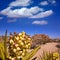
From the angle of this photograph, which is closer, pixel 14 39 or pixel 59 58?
pixel 14 39

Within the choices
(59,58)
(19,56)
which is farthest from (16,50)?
(59,58)

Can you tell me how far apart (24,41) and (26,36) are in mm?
82

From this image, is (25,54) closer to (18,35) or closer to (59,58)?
(18,35)

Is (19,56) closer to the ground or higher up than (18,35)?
closer to the ground

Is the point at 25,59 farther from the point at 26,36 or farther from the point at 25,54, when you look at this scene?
the point at 26,36

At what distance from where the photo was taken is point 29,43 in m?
2.56

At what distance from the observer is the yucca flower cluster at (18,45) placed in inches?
97.7

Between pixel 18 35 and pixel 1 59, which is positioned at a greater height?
pixel 18 35

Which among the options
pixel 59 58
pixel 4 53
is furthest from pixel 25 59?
pixel 59 58

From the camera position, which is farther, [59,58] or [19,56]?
[59,58]

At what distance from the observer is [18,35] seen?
255 cm

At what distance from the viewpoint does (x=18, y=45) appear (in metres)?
2.50

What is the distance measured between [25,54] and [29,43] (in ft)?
0.39

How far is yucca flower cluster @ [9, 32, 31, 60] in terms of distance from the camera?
8.14 feet
